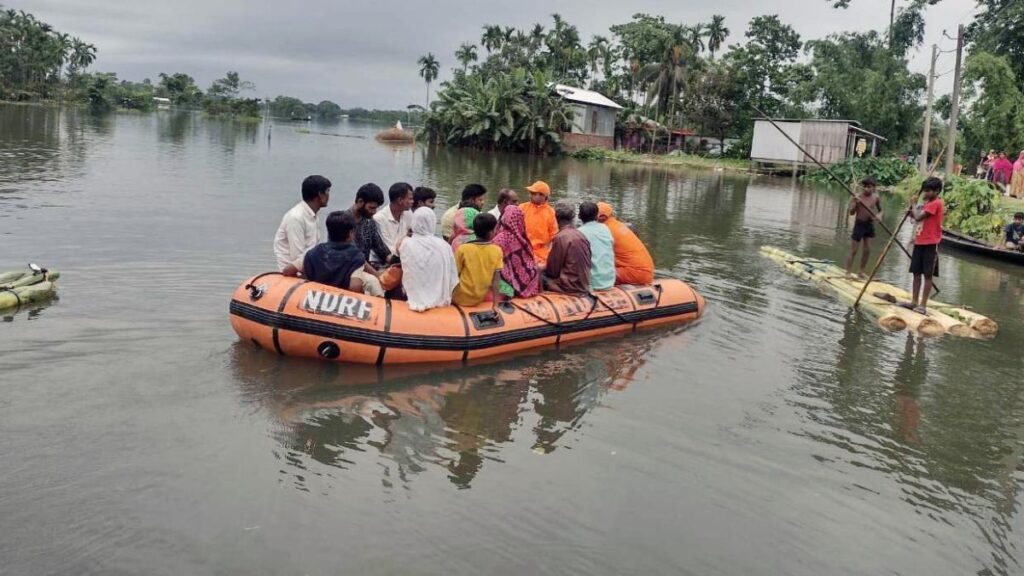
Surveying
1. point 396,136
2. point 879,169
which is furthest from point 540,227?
point 396,136

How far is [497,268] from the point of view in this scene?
289 inches

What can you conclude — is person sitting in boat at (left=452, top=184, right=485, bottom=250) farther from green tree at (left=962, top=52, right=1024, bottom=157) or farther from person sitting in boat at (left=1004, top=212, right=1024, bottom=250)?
green tree at (left=962, top=52, right=1024, bottom=157)

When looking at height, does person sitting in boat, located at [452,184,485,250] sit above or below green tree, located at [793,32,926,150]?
below

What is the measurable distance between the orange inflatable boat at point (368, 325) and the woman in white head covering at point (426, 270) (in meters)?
0.11

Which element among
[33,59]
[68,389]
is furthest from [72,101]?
[68,389]

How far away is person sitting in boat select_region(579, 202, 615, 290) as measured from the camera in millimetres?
8500

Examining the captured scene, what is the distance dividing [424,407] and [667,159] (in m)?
40.8

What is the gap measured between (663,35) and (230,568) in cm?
4933

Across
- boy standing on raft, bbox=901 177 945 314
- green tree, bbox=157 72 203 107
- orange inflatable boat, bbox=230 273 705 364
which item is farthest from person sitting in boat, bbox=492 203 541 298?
green tree, bbox=157 72 203 107

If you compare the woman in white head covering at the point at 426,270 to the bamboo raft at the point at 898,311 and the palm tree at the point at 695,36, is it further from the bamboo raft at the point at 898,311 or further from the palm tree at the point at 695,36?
the palm tree at the point at 695,36

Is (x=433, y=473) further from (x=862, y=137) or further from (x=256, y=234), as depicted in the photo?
(x=862, y=137)

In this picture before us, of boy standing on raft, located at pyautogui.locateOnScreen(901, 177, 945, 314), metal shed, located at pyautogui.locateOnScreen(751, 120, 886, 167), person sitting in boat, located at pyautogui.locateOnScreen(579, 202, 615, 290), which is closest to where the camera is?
person sitting in boat, located at pyautogui.locateOnScreen(579, 202, 615, 290)

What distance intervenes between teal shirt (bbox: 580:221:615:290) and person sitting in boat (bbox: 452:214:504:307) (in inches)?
60.5

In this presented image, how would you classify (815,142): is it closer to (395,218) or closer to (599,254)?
(599,254)
